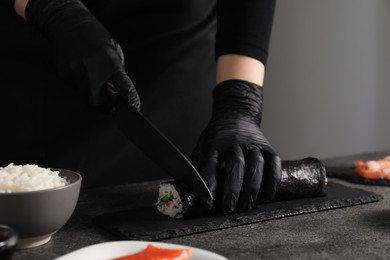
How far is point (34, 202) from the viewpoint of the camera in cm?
112

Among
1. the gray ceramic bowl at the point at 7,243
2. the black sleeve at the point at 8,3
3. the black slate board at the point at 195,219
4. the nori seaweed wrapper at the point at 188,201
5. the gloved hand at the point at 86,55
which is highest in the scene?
the black sleeve at the point at 8,3

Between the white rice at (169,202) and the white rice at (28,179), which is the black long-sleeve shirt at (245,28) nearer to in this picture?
the white rice at (169,202)

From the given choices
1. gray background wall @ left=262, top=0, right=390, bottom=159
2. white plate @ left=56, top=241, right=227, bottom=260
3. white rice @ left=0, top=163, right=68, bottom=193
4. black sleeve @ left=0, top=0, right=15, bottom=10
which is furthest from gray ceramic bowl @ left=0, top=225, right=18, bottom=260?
gray background wall @ left=262, top=0, right=390, bottom=159

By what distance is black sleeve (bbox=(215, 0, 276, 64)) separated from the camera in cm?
179

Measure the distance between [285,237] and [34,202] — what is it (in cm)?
53

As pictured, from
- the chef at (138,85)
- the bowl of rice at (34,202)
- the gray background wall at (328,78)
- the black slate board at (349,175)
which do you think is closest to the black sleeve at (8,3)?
the chef at (138,85)

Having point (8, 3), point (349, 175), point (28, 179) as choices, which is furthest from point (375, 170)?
point (8, 3)

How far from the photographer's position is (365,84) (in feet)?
11.5

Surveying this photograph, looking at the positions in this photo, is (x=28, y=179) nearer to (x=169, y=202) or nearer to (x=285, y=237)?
(x=169, y=202)

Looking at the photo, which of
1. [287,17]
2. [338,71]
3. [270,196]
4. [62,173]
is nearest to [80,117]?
[62,173]

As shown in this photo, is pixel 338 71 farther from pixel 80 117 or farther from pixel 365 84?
pixel 80 117

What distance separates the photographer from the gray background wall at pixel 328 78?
10.8 ft

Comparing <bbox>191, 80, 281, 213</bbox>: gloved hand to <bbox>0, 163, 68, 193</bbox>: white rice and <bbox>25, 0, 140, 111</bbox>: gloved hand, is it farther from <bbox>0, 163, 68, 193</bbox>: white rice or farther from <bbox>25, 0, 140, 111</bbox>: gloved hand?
<bbox>0, 163, 68, 193</bbox>: white rice

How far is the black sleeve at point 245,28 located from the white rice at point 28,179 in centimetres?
78
